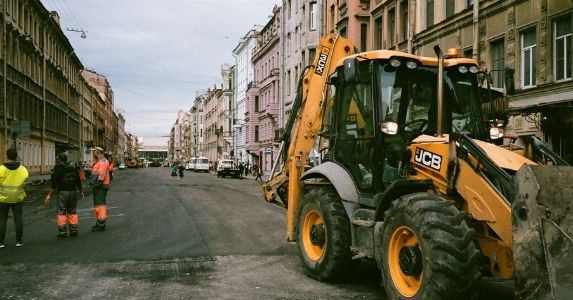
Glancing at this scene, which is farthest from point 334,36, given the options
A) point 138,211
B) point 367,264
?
point 138,211

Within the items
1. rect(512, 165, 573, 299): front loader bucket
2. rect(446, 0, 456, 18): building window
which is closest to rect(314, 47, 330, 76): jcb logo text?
rect(512, 165, 573, 299): front loader bucket

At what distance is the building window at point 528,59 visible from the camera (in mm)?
19438

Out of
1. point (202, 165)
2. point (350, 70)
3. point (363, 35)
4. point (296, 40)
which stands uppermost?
point (296, 40)

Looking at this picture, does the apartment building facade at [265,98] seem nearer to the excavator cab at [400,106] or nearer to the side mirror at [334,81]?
the side mirror at [334,81]

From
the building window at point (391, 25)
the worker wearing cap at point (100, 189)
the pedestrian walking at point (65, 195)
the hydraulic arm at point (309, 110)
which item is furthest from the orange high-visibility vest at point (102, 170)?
the building window at point (391, 25)

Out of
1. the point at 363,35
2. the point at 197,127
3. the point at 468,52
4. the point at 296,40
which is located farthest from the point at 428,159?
the point at 197,127

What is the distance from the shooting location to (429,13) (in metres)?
26.7

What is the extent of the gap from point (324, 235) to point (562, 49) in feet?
45.5

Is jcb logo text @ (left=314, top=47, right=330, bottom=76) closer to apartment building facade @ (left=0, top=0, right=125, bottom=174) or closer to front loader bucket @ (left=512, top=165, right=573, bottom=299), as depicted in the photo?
front loader bucket @ (left=512, top=165, right=573, bottom=299)

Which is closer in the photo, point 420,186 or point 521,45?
point 420,186

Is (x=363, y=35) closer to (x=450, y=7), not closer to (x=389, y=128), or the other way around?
(x=450, y=7)

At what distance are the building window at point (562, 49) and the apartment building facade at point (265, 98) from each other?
122ft

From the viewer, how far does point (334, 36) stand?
9172 mm

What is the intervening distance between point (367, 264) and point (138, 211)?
10.7 meters
